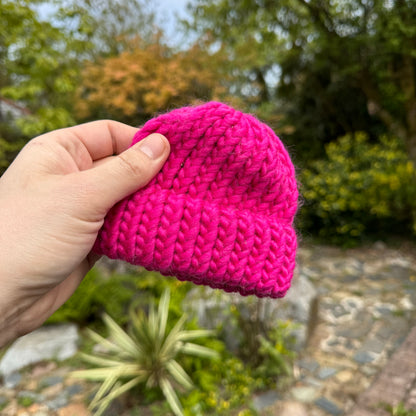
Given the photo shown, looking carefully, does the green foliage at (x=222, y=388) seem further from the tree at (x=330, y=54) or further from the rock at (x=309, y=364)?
the tree at (x=330, y=54)

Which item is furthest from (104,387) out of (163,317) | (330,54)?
(330,54)

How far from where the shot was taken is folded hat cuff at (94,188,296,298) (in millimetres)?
1146

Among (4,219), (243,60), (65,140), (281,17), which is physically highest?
(281,17)

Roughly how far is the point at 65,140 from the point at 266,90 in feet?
25.0

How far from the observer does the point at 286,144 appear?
1.98 meters

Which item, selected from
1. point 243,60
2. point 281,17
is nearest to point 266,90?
point 243,60

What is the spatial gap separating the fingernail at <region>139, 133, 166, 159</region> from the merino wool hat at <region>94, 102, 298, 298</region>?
0.04m

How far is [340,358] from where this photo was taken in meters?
3.01

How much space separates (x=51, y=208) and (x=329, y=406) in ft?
7.56

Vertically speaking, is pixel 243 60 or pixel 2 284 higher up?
pixel 243 60

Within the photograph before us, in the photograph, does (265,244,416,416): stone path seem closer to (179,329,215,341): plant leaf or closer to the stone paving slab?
the stone paving slab

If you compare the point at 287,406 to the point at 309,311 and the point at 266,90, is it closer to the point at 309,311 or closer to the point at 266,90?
the point at 309,311

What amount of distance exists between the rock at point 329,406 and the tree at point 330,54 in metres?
3.94

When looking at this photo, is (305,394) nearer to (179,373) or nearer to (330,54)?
(179,373)
